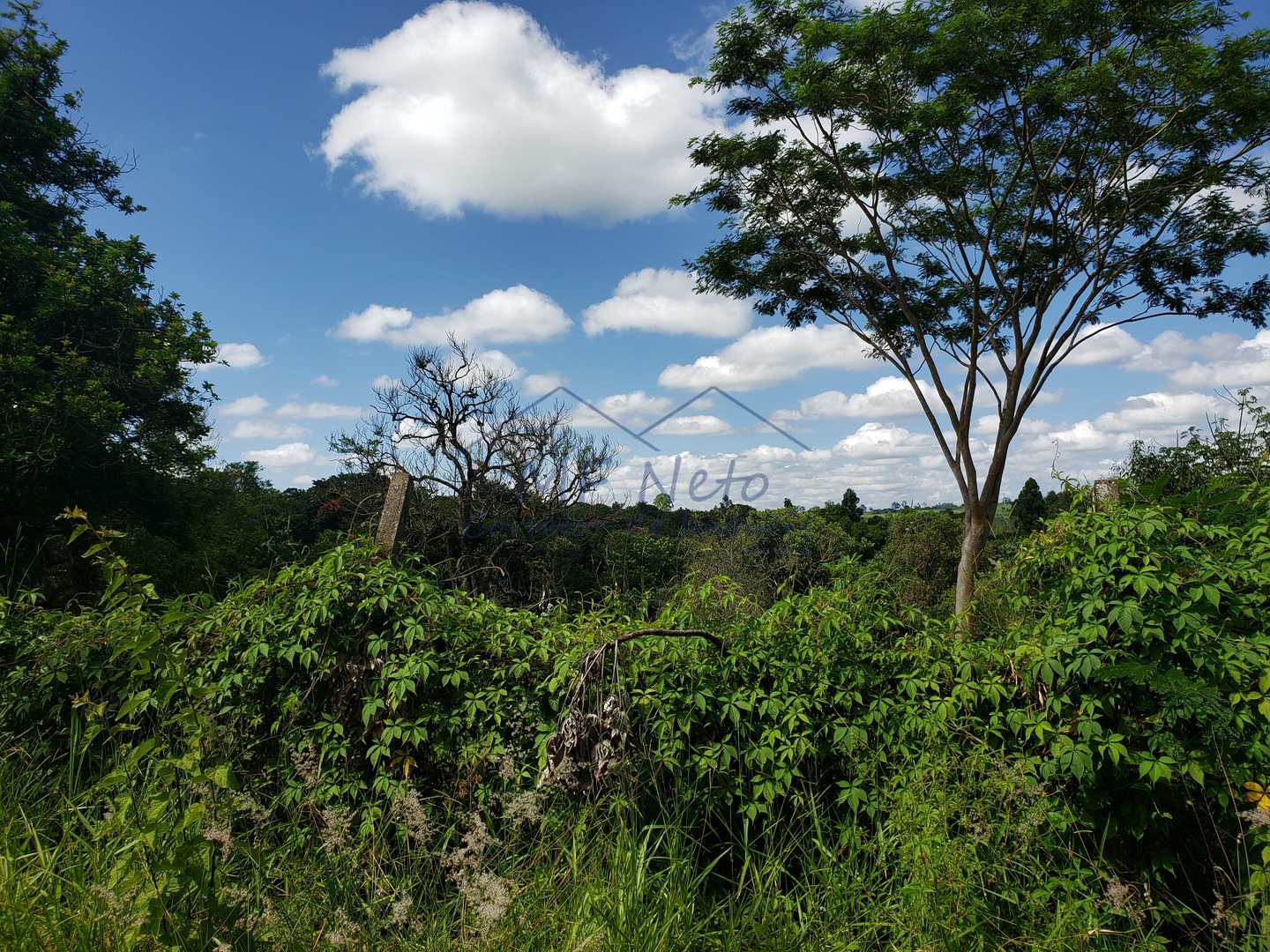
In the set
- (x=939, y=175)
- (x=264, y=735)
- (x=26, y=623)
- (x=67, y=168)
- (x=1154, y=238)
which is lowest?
(x=264, y=735)

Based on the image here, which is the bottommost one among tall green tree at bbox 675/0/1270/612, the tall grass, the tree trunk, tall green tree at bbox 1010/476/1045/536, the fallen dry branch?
the tall grass

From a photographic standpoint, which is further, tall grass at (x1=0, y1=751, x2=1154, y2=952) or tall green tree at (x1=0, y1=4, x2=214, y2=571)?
tall green tree at (x1=0, y1=4, x2=214, y2=571)

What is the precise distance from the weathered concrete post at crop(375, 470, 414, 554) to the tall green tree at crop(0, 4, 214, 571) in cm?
1355

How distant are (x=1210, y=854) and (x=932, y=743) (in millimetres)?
1077

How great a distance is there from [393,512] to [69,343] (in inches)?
613

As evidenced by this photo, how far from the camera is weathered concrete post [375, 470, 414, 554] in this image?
3811mm

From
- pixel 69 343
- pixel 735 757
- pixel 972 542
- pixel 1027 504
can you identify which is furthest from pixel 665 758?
pixel 1027 504

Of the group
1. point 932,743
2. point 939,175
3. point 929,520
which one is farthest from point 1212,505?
point 929,520

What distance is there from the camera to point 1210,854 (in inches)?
105

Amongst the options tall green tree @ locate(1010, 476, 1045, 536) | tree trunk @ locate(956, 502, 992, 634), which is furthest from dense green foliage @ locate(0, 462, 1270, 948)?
tall green tree @ locate(1010, 476, 1045, 536)

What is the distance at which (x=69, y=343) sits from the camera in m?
14.8

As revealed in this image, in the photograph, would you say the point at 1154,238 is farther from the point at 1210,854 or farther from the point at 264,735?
the point at 264,735

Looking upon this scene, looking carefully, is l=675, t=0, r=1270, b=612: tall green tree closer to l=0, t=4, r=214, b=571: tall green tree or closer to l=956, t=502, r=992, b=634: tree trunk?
l=956, t=502, r=992, b=634: tree trunk

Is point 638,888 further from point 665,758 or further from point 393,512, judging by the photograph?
point 393,512
